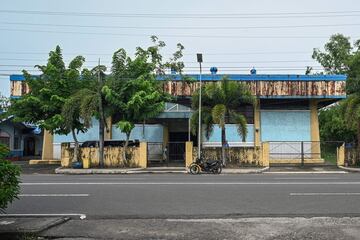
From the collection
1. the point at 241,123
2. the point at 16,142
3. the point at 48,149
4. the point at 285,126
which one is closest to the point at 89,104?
the point at 241,123

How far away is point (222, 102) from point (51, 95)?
9.54m

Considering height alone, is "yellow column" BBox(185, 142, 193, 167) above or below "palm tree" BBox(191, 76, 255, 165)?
below

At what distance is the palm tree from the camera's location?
26.1 m

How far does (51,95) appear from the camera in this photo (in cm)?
2653

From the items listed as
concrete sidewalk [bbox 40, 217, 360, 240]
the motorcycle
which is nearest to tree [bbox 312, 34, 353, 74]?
the motorcycle

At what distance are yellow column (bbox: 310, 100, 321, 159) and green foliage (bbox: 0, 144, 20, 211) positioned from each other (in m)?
25.7

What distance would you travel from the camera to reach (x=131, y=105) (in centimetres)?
2536

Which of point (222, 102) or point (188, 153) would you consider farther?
point (188, 153)

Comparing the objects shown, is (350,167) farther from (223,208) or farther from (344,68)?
(344,68)

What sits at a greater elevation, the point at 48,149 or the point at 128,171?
the point at 48,149

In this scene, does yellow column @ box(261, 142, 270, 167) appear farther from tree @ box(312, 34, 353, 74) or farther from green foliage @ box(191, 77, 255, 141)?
tree @ box(312, 34, 353, 74)

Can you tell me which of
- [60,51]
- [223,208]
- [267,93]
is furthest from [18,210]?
[267,93]

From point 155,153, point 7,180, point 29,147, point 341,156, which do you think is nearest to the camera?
point 7,180

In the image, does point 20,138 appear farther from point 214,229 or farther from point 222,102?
point 214,229
